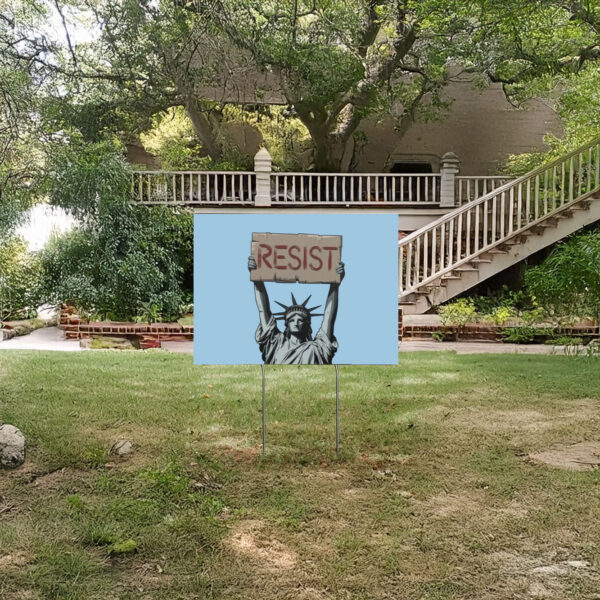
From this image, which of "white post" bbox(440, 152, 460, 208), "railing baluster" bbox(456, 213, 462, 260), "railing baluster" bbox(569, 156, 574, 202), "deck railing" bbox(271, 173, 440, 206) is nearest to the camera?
"railing baluster" bbox(456, 213, 462, 260)

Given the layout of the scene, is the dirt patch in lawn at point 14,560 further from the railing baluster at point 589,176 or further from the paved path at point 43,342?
the railing baluster at point 589,176

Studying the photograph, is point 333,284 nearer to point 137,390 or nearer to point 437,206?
point 137,390

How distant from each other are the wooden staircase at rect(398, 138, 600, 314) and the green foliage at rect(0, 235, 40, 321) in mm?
3853

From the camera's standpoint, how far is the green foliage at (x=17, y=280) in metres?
6.41

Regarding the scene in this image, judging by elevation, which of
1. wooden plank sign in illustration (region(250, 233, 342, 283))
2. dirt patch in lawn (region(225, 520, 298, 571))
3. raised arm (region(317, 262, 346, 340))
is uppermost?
wooden plank sign in illustration (region(250, 233, 342, 283))

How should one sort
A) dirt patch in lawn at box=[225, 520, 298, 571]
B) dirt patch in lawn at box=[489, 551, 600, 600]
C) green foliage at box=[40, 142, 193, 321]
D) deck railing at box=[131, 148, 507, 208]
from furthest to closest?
deck railing at box=[131, 148, 507, 208] → green foliage at box=[40, 142, 193, 321] → dirt patch in lawn at box=[225, 520, 298, 571] → dirt patch in lawn at box=[489, 551, 600, 600]

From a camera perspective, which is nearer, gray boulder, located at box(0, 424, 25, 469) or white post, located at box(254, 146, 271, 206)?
gray boulder, located at box(0, 424, 25, 469)

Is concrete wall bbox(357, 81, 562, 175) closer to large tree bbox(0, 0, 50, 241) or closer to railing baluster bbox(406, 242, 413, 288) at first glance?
railing baluster bbox(406, 242, 413, 288)

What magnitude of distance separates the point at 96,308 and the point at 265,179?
3272 millimetres

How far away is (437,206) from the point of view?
30.1ft

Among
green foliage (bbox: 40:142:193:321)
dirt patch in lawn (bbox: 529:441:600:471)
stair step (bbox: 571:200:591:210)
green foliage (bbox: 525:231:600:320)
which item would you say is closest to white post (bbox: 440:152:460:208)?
stair step (bbox: 571:200:591:210)

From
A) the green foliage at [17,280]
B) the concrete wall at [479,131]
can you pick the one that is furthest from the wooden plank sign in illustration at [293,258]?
the concrete wall at [479,131]

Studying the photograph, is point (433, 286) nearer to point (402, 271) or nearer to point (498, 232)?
point (402, 271)

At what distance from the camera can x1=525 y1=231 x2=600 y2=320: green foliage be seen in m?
5.50
